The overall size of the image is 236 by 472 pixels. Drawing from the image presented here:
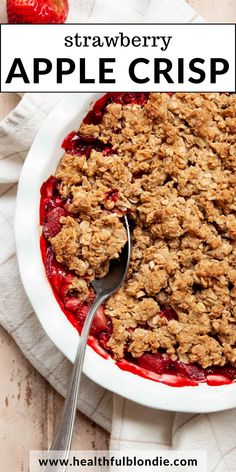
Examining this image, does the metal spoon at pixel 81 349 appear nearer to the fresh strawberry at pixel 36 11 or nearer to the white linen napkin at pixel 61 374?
the white linen napkin at pixel 61 374

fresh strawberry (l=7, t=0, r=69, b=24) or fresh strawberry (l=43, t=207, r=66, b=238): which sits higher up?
fresh strawberry (l=7, t=0, r=69, b=24)

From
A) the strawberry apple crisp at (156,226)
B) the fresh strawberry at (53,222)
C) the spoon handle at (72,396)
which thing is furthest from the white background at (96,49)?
the spoon handle at (72,396)

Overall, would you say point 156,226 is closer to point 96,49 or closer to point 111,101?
point 111,101

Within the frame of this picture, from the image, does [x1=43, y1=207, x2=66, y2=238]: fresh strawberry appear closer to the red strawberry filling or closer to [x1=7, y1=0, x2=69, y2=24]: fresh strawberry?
the red strawberry filling

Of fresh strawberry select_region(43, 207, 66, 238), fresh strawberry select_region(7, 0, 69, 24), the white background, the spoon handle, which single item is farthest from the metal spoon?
fresh strawberry select_region(7, 0, 69, 24)

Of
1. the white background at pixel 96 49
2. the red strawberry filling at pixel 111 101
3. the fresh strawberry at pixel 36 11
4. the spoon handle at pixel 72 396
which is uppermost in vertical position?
the fresh strawberry at pixel 36 11

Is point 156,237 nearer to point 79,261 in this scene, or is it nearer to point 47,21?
point 79,261

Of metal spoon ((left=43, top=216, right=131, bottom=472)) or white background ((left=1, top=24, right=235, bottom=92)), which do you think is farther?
white background ((left=1, top=24, right=235, bottom=92))

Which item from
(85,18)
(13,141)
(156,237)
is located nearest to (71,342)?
(156,237)
